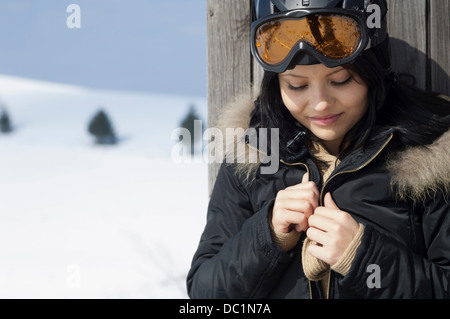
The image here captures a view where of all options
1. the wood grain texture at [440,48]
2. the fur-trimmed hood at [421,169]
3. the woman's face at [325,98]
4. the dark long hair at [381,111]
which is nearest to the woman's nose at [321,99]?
the woman's face at [325,98]

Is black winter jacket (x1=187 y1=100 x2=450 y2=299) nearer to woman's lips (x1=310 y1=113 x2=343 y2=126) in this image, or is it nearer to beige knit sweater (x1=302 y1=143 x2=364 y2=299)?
beige knit sweater (x1=302 y1=143 x2=364 y2=299)

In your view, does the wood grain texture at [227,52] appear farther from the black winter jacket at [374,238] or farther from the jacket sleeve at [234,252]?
the black winter jacket at [374,238]

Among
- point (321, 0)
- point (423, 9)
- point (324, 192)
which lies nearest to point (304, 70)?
point (321, 0)

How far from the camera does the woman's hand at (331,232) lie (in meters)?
1.79

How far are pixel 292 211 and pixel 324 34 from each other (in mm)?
619

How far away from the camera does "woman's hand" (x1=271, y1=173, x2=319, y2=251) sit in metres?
1.84

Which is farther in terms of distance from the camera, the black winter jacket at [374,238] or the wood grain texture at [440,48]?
the wood grain texture at [440,48]

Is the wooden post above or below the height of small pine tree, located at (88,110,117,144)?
above

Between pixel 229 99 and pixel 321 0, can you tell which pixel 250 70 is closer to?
pixel 229 99

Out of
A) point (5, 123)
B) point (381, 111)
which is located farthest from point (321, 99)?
point (5, 123)

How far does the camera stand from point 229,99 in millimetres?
2607

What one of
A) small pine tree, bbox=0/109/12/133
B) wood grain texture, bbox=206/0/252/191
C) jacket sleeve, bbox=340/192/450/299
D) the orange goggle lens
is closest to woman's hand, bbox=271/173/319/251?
jacket sleeve, bbox=340/192/450/299

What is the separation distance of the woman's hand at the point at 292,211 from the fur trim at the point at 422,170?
0.30 meters
